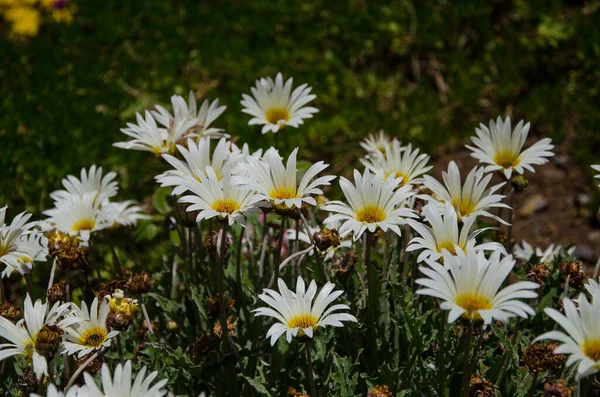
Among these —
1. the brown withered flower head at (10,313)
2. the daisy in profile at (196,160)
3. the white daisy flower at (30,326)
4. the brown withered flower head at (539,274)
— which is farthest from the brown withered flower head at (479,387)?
the brown withered flower head at (10,313)

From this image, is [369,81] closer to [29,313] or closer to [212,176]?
Answer: [212,176]

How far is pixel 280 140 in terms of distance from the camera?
170 inches

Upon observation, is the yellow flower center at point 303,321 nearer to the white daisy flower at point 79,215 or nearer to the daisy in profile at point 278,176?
the daisy in profile at point 278,176

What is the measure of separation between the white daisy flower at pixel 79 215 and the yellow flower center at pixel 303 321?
96 cm

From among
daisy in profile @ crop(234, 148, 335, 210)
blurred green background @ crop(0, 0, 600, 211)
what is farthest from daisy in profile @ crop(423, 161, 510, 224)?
blurred green background @ crop(0, 0, 600, 211)

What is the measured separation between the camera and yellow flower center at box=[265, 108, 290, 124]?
114 inches

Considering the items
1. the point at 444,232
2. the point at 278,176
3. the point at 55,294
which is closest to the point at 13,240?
the point at 55,294

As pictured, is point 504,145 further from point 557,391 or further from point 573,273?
point 557,391

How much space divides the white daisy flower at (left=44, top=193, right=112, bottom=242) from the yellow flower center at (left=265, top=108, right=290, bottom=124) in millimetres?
741

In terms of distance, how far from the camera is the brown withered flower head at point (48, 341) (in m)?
1.99

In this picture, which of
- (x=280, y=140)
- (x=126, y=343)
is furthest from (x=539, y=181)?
(x=126, y=343)

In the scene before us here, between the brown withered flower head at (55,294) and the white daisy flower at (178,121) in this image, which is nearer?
the brown withered flower head at (55,294)

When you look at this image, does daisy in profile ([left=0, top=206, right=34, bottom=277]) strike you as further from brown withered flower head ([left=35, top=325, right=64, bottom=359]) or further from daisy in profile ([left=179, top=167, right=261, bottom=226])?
daisy in profile ([left=179, top=167, right=261, bottom=226])

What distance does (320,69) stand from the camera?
194 inches
